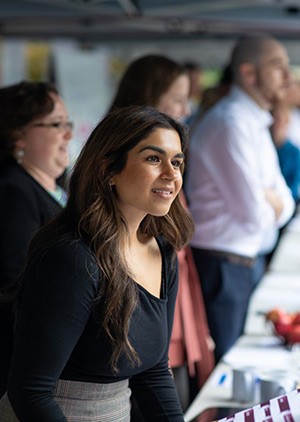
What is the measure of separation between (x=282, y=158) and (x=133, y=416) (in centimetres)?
327

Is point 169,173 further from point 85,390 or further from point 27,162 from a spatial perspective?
point 27,162

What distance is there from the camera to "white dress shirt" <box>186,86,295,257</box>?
3.65 m

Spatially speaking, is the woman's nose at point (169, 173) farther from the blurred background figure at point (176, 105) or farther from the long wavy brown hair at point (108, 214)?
the blurred background figure at point (176, 105)

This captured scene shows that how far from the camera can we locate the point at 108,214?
1824 mm

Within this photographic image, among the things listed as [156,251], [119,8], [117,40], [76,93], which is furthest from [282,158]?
[156,251]

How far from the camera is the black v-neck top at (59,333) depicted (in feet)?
5.49

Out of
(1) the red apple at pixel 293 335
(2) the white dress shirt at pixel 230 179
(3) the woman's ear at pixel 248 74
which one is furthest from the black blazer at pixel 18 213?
(3) the woman's ear at pixel 248 74

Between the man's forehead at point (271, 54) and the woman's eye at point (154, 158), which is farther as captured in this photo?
the man's forehead at point (271, 54)

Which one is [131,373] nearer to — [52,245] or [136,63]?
[52,245]

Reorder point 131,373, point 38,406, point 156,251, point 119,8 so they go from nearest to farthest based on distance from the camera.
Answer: point 38,406
point 131,373
point 156,251
point 119,8

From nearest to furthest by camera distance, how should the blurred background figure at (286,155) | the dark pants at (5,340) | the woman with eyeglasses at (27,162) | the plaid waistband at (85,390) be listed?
the plaid waistband at (85,390), the dark pants at (5,340), the woman with eyeglasses at (27,162), the blurred background figure at (286,155)

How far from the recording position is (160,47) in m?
8.03

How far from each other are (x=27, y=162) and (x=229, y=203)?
1083 mm

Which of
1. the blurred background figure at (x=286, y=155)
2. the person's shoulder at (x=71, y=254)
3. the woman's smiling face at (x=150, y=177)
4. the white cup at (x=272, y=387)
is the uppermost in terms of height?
the woman's smiling face at (x=150, y=177)
